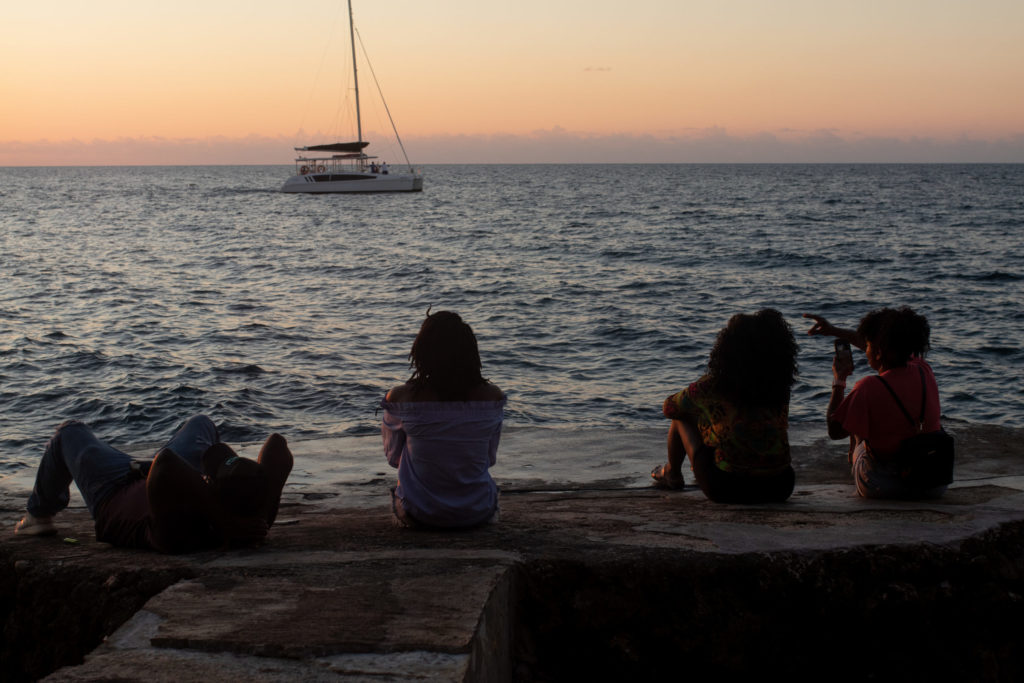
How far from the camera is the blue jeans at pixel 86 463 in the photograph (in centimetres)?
371

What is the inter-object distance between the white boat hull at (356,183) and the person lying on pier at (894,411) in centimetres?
6540

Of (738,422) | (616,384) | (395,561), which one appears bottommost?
(616,384)

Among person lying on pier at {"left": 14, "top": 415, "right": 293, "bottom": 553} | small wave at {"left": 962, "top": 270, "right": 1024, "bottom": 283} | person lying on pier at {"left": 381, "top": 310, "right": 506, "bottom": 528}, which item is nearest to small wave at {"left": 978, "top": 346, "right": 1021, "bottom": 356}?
small wave at {"left": 962, "top": 270, "right": 1024, "bottom": 283}

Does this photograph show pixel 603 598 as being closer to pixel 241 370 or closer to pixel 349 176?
pixel 241 370

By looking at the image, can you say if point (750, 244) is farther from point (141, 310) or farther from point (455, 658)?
point (455, 658)

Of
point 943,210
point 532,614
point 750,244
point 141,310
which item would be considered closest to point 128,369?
point 141,310

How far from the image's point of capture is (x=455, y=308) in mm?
19516

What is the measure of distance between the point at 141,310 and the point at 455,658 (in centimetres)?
1815

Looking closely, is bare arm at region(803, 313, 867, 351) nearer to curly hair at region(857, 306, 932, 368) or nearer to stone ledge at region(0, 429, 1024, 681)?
curly hair at region(857, 306, 932, 368)

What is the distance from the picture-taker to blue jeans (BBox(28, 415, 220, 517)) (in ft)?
12.2

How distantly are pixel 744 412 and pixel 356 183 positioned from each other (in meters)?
66.0

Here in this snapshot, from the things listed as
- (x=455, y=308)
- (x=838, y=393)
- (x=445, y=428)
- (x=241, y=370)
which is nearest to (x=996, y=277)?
(x=455, y=308)

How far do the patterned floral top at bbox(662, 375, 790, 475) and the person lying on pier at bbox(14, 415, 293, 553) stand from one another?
194 cm

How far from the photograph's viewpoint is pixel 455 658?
2416 millimetres
